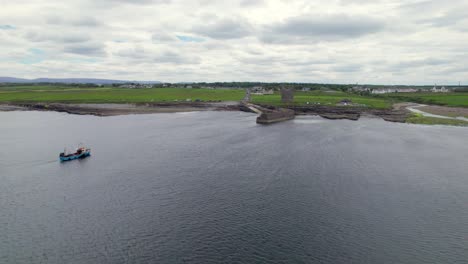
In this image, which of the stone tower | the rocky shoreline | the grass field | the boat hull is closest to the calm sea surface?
the boat hull

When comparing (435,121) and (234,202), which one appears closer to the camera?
(234,202)

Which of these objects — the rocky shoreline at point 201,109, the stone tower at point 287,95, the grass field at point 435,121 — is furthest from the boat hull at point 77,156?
the stone tower at point 287,95

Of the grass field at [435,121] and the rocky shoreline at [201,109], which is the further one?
the rocky shoreline at [201,109]

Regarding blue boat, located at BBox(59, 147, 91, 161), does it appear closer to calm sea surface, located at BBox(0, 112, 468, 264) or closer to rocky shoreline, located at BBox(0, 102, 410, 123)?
calm sea surface, located at BBox(0, 112, 468, 264)

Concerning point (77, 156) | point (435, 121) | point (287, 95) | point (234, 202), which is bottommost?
point (234, 202)

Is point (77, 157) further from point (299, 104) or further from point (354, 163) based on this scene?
point (299, 104)

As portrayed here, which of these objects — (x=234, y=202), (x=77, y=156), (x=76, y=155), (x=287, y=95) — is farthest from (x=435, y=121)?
(x=76, y=155)

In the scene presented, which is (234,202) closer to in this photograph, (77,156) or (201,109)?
(77,156)

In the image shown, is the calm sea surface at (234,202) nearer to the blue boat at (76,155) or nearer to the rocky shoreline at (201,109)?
the blue boat at (76,155)

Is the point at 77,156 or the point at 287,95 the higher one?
the point at 287,95
